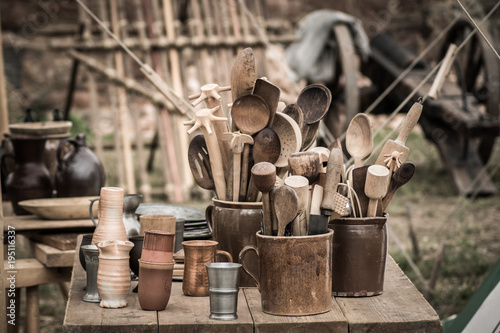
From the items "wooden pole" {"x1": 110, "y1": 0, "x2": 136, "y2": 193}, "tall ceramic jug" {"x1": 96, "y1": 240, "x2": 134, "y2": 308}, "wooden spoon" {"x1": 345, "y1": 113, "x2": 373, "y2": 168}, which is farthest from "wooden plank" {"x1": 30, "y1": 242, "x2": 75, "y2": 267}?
"wooden pole" {"x1": 110, "y1": 0, "x2": 136, "y2": 193}

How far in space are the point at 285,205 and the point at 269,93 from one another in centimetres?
27

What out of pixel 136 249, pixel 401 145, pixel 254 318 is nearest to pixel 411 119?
pixel 401 145

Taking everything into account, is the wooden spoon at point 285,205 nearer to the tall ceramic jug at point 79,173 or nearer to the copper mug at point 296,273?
the copper mug at point 296,273

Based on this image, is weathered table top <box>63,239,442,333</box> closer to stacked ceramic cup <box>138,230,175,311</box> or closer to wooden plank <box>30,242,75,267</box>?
stacked ceramic cup <box>138,230,175,311</box>

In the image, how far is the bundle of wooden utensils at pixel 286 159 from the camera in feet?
3.89

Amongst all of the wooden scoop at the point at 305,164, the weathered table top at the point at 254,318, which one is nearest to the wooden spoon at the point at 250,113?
the wooden scoop at the point at 305,164

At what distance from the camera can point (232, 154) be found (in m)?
1.38

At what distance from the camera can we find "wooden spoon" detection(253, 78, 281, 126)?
1312 mm

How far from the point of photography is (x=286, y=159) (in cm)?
135

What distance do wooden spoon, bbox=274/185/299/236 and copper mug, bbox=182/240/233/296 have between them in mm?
177

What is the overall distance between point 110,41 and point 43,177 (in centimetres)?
259

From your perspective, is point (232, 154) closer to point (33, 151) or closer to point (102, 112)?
point (33, 151)

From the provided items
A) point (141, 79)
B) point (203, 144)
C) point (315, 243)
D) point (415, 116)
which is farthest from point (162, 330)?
point (141, 79)

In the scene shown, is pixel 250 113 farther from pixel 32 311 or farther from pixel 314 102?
pixel 32 311
